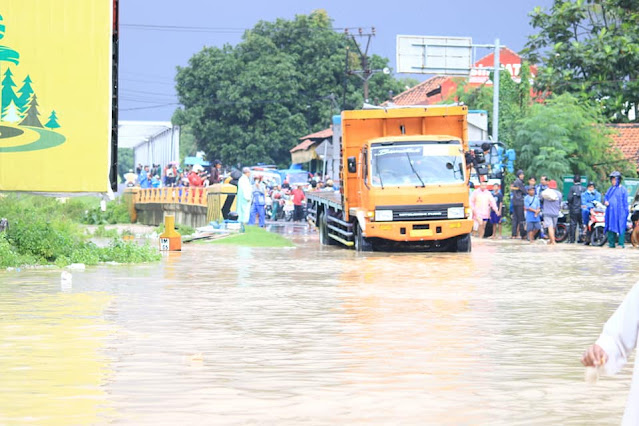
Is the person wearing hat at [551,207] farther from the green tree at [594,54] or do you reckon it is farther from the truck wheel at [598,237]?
the green tree at [594,54]

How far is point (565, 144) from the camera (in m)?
41.1

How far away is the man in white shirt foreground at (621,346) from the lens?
5.05 m

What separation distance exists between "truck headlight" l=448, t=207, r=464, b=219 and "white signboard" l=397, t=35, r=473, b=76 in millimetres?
23185

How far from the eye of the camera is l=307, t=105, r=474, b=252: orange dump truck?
25500 millimetres

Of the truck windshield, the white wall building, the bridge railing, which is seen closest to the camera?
the truck windshield

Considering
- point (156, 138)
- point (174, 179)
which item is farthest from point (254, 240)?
point (156, 138)

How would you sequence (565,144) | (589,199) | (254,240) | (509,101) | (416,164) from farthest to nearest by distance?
(509,101) < (565,144) < (589,199) < (254,240) < (416,164)

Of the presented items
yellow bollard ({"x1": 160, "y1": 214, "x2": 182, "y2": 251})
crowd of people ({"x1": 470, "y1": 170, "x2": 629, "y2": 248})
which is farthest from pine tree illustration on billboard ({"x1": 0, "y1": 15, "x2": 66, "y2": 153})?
crowd of people ({"x1": 470, "y1": 170, "x2": 629, "y2": 248})

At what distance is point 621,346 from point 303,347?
5.79m

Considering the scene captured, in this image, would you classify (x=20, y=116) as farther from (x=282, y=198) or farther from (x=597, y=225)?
(x=282, y=198)

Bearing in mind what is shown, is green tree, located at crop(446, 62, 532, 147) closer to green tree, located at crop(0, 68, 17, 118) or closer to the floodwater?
green tree, located at crop(0, 68, 17, 118)

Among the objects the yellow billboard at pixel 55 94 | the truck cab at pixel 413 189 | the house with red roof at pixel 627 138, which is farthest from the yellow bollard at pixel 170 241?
the house with red roof at pixel 627 138

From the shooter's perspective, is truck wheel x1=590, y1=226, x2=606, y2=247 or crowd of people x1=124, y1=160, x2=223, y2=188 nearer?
truck wheel x1=590, y1=226, x2=606, y2=247

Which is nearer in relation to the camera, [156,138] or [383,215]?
[383,215]
